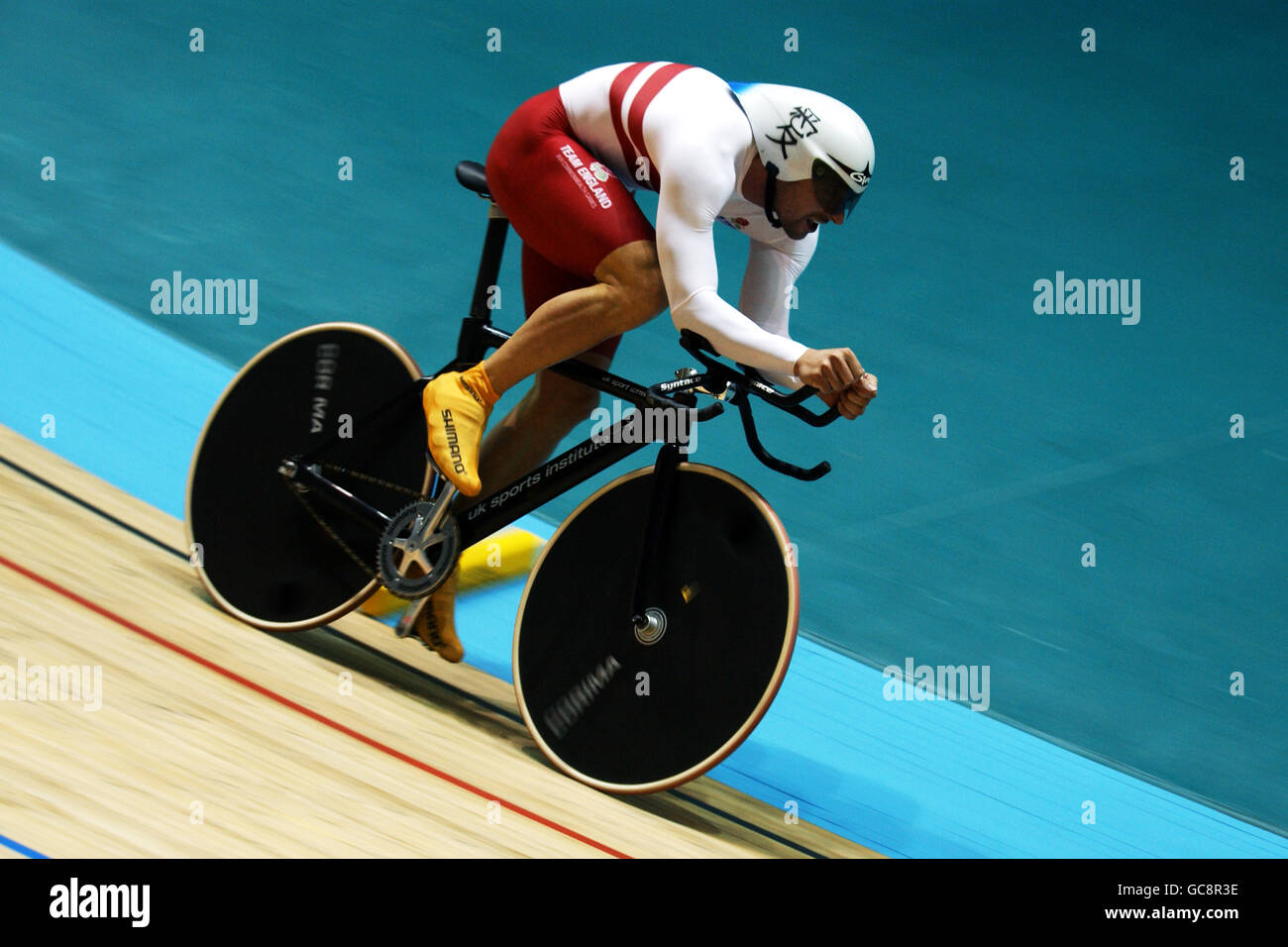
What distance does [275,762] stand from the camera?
2.55 meters

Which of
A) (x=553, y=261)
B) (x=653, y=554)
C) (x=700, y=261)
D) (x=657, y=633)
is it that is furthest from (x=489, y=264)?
(x=657, y=633)

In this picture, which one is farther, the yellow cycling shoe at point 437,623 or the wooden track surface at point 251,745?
the yellow cycling shoe at point 437,623

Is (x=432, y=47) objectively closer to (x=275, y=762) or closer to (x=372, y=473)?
(x=372, y=473)

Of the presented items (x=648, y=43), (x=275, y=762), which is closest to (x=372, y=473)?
(x=275, y=762)

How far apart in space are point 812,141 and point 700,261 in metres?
0.33

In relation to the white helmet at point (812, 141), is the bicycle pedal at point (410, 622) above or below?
below

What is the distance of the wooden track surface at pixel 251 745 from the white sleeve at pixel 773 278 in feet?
3.38

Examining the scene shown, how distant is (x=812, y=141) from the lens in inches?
108

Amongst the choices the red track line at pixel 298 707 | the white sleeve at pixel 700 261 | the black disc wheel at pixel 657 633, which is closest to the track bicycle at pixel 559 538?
the black disc wheel at pixel 657 633

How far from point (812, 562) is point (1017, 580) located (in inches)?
27.0

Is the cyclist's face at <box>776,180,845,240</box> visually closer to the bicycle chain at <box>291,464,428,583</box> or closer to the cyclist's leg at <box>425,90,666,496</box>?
the cyclist's leg at <box>425,90,666,496</box>

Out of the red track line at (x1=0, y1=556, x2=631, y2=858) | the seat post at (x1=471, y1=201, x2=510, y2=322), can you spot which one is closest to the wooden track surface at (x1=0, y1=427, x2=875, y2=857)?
the red track line at (x1=0, y1=556, x2=631, y2=858)

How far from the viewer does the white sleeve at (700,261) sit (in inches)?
105

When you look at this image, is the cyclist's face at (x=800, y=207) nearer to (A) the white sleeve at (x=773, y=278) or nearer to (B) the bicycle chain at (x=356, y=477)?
(A) the white sleeve at (x=773, y=278)
